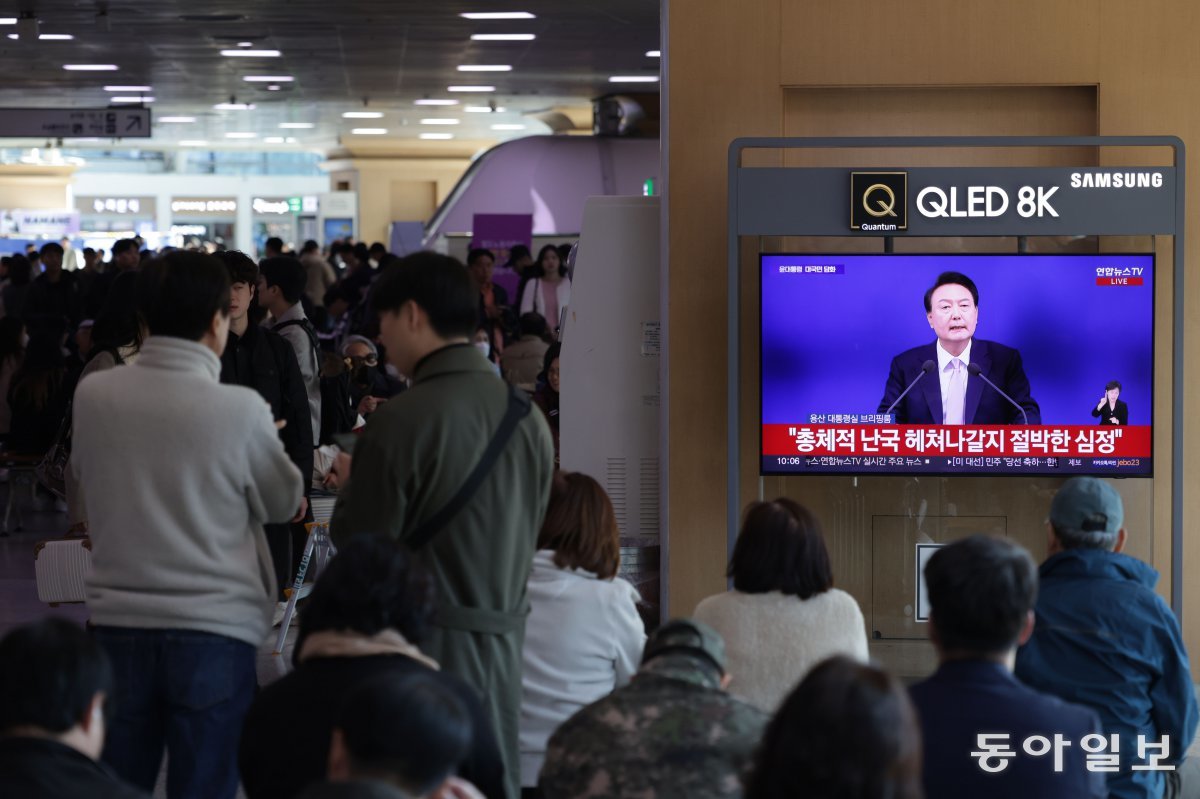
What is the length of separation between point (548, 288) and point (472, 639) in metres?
9.64

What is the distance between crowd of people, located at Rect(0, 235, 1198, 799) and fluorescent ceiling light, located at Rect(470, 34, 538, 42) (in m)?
11.7

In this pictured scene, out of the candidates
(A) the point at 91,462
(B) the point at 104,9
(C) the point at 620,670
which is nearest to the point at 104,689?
(A) the point at 91,462

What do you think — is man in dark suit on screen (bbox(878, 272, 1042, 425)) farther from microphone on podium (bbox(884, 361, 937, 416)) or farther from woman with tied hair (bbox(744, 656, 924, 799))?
woman with tied hair (bbox(744, 656, 924, 799))

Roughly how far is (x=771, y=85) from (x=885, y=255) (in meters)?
0.83

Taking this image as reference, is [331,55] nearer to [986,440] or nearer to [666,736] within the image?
[986,440]

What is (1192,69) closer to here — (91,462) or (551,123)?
(91,462)

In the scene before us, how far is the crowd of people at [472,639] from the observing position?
6.75 feet

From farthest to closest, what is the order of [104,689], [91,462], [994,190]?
[994,190]
[91,462]
[104,689]

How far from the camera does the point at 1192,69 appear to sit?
5.61 metres

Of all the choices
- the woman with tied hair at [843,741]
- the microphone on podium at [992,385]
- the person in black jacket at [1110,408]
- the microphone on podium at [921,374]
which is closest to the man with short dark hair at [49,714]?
the woman with tied hair at [843,741]

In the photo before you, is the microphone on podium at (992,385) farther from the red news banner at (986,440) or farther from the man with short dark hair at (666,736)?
the man with short dark hair at (666,736)

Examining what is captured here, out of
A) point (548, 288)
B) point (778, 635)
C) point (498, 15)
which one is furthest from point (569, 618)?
point (498, 15)

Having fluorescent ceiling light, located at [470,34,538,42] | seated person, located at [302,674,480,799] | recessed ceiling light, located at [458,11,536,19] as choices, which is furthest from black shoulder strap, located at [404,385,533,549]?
fluorescent ceiling light, located at [470,34,538,42]

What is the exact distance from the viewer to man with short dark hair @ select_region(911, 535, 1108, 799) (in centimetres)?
241
